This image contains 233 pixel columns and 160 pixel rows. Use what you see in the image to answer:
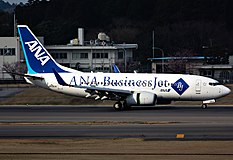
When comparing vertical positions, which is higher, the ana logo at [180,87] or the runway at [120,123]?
the ana logo at [180,87]

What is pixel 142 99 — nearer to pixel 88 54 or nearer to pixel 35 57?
pixel 35 57

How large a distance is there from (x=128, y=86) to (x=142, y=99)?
198cm

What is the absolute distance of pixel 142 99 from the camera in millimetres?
52875

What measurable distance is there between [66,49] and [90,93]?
6543 cm

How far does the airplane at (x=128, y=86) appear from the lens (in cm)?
5328

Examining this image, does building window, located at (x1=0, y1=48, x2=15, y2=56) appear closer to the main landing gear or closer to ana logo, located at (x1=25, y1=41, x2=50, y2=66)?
ana logo, located at (x1=25, y1=41, x2=50, y2=66)

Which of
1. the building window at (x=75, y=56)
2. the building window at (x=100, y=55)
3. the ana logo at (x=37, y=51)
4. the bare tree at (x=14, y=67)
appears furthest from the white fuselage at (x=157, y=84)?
the building window at (x=75, y=56)

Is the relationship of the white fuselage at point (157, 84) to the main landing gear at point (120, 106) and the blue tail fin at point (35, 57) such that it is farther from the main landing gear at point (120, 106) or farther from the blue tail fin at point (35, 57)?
the main landing gear at point (120, 106)

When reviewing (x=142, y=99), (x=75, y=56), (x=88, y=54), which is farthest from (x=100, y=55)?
(x=142, y=99)

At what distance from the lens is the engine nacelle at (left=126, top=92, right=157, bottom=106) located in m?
52.6

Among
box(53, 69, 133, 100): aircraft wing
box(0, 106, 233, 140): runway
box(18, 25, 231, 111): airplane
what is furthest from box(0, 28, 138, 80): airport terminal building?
box(0, 106, 233, 140): runway

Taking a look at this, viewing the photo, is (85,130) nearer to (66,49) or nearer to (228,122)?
(228,122)

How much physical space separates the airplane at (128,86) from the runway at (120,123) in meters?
1.28

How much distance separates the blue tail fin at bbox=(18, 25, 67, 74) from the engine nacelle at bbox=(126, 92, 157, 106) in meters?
6.39
